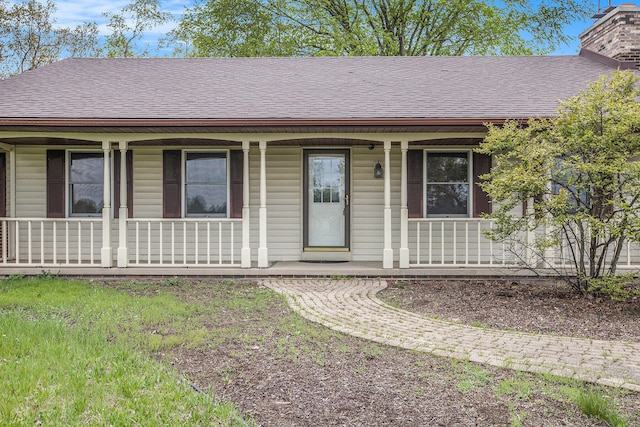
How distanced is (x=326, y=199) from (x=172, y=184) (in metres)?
2.89

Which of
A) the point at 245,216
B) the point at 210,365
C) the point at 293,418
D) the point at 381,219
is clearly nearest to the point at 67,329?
the point at 210,365

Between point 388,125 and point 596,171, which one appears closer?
point 596,171

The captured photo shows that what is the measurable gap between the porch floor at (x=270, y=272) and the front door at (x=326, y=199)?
1139 millimetres

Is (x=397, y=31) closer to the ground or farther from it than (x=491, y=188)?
farther from it

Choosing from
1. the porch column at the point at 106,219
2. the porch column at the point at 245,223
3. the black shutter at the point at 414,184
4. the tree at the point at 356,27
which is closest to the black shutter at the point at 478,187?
the black shutter at the point at 414,184

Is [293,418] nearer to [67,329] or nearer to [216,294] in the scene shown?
[67,329]

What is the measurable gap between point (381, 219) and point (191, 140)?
12.4 feet

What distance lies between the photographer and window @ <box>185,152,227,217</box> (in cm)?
898

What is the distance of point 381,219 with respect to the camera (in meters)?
9.09

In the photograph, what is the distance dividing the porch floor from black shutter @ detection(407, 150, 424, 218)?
127 centimetres

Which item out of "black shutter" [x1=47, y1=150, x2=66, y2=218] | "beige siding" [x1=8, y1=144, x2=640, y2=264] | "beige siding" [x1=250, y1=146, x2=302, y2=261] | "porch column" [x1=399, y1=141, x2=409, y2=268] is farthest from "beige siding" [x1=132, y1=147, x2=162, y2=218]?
"porch column" [x1=399, y1=141, x2=409, y2=268]

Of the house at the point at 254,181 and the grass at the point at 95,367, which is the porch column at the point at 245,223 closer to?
the house at the point at 254,181

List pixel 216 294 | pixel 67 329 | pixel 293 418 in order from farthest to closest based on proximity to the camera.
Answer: pixel 216 294 → pixel 67 329 → pixel 293 418

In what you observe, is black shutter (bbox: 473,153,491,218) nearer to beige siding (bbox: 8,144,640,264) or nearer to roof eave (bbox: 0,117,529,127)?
roof eave (bbox: 0,117,529,127)
